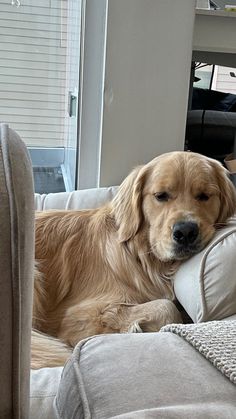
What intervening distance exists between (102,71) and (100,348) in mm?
1382

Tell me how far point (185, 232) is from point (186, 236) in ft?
0.04

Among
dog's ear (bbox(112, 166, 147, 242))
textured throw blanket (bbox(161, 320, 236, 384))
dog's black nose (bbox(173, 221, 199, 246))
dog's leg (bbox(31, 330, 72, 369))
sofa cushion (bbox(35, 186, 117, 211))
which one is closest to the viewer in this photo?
textured throw blanket (bbox(161, 320, 236, 384))

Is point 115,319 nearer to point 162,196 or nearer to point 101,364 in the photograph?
point 162,196

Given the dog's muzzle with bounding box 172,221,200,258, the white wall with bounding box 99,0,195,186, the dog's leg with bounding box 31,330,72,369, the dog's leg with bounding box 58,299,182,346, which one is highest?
the white wall with bounding box 99,0,195,186

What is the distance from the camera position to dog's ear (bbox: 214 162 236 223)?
1583 millimetres

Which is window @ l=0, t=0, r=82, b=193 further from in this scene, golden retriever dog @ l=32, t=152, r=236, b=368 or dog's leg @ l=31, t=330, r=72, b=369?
dog's leg @ l=31, t=330, r=72, b=369

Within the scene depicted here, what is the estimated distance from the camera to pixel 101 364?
2.70 feet

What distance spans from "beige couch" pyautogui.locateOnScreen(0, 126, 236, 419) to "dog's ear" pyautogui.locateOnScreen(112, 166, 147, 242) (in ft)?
2.07

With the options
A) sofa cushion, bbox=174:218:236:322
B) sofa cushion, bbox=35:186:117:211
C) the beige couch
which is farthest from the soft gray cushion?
sofa cushion, bbox=35:186:117:211

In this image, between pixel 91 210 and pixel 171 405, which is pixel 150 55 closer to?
pixel 91 210

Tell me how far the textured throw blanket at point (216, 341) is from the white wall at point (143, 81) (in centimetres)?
119

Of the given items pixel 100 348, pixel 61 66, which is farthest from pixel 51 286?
pixel 61 66

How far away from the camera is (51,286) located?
5.32 ft

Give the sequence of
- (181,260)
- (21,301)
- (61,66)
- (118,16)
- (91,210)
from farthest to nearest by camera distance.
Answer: (61,66), (118,16), (91,210), (181,260), (21,301)
